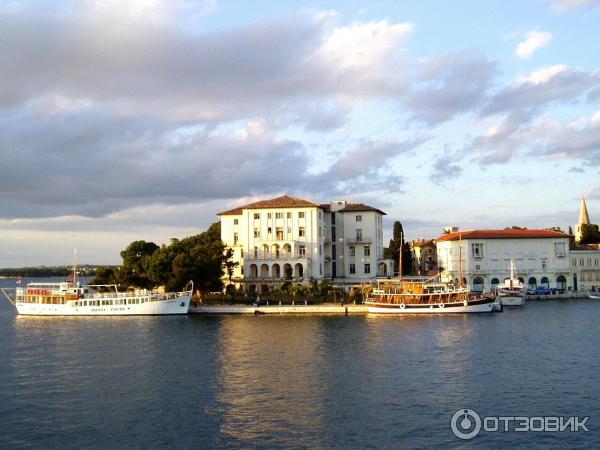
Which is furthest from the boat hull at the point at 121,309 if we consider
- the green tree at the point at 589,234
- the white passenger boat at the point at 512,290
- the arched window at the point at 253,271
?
the green tree at the point at 589,234

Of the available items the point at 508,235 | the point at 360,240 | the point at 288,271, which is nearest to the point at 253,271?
the point at 288,271

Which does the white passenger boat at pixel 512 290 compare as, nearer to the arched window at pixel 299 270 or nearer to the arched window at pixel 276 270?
the arched window at pixel 299 270

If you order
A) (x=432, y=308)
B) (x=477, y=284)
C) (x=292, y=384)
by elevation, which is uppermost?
(x=477, y=284)

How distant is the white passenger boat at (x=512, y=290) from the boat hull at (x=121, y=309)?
114ft

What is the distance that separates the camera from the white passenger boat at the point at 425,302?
68875mm

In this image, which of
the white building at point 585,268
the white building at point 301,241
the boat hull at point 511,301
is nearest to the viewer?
the boat hull at point 511,301

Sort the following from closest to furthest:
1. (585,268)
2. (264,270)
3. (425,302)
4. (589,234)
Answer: (425,302) < (264,270) < (585,268) < (589,234)

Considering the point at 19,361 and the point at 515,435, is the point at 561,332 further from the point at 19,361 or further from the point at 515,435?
the point at 19,361

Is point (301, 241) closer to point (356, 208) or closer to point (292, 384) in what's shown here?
Result: point (356, 208)

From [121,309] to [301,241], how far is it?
24430 mm

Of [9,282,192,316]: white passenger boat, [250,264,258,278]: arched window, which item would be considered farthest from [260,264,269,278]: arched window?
[9,282,192,316]: white passenger boat

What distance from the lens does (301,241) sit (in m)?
84.8

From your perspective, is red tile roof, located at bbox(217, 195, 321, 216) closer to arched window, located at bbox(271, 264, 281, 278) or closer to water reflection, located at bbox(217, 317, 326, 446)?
arched window, located at bbox(271, 264, 281, 278)

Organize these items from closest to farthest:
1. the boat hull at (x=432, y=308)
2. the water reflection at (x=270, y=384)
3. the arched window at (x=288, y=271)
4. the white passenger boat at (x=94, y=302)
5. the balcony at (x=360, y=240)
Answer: the water reflection at (x=270, y=384) < the boat hull at (x=432, y=308) < the white passenger boat at (x=94, y=302) < the arched window at (x=288, y=271) < the balcony at (x=360, y=240)
